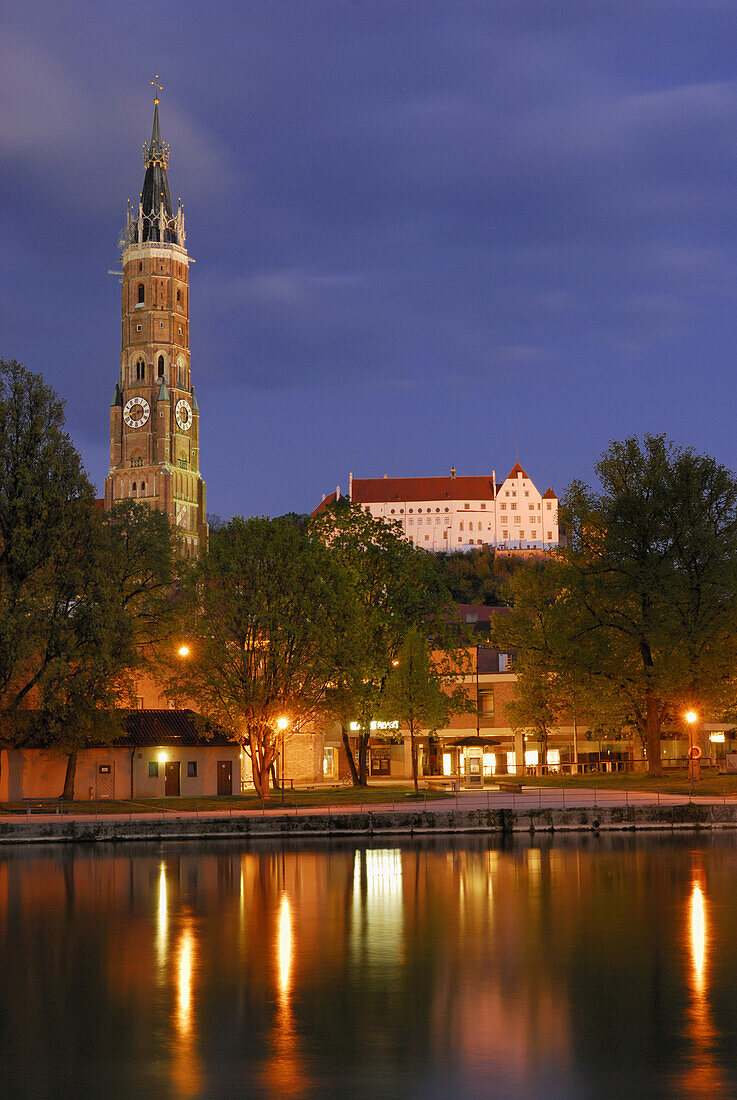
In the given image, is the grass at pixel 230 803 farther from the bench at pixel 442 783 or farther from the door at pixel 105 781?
the bench at pixel 442 783

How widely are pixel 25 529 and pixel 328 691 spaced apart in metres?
16.6

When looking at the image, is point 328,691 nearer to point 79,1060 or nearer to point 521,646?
point 521,646

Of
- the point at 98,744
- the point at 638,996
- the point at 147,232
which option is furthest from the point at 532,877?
the point at 147,232

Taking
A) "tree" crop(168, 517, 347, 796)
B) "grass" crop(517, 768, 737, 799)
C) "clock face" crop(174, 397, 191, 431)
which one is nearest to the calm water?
"grass" crop(517, 768, 737, 799)

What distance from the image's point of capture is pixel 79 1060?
15.6m

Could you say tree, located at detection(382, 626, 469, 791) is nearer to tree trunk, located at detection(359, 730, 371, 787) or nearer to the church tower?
tree trunk, located at detection(359, 730, 371, 787)

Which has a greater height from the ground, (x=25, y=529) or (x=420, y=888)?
(x=25, y=529)

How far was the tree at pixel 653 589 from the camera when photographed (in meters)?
63.7

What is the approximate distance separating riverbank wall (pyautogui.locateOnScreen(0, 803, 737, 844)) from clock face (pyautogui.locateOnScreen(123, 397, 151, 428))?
144 m

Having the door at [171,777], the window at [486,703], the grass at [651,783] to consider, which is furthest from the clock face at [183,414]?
the door at [171,777]

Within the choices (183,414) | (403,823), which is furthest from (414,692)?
(183,414)

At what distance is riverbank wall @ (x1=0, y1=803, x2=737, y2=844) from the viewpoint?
4750 centimetres

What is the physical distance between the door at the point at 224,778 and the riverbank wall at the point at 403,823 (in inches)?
752

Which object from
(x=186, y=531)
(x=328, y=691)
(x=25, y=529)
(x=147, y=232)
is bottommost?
(x=328, y=691)
